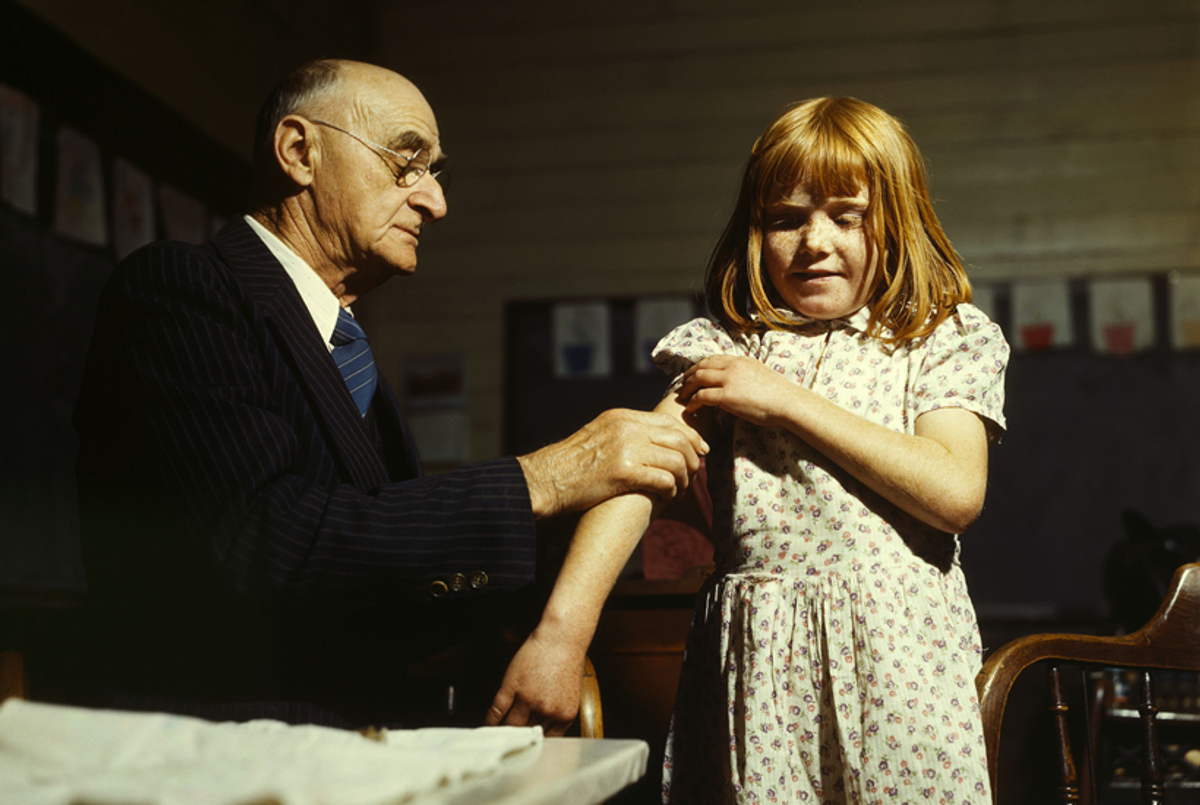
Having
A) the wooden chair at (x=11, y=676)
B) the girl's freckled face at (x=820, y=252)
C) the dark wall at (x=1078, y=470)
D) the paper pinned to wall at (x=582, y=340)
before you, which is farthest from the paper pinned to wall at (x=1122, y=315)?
the wooden chair at (x=11, y=676)

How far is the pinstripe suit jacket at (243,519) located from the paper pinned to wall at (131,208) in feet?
8.32

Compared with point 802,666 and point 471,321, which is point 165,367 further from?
point 471,321

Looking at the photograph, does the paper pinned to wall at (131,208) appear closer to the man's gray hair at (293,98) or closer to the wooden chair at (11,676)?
the man's gray hair at (293,98)

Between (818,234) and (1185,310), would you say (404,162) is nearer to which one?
(818,234)

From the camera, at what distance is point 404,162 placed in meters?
1.76

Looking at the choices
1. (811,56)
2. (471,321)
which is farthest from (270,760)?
(811,56)

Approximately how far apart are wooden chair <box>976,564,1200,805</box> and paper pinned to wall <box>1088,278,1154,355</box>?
11.3ft

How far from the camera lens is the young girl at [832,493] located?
1.23m

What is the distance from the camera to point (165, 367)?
119 cm

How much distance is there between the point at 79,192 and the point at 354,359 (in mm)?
2238

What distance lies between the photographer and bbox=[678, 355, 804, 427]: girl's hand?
4.23 feet

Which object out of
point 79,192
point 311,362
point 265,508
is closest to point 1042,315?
point 79,192

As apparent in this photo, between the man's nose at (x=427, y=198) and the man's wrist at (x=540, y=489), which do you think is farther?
the man's nose at (x=427, y=198)

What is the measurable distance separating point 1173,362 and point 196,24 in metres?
4.28
